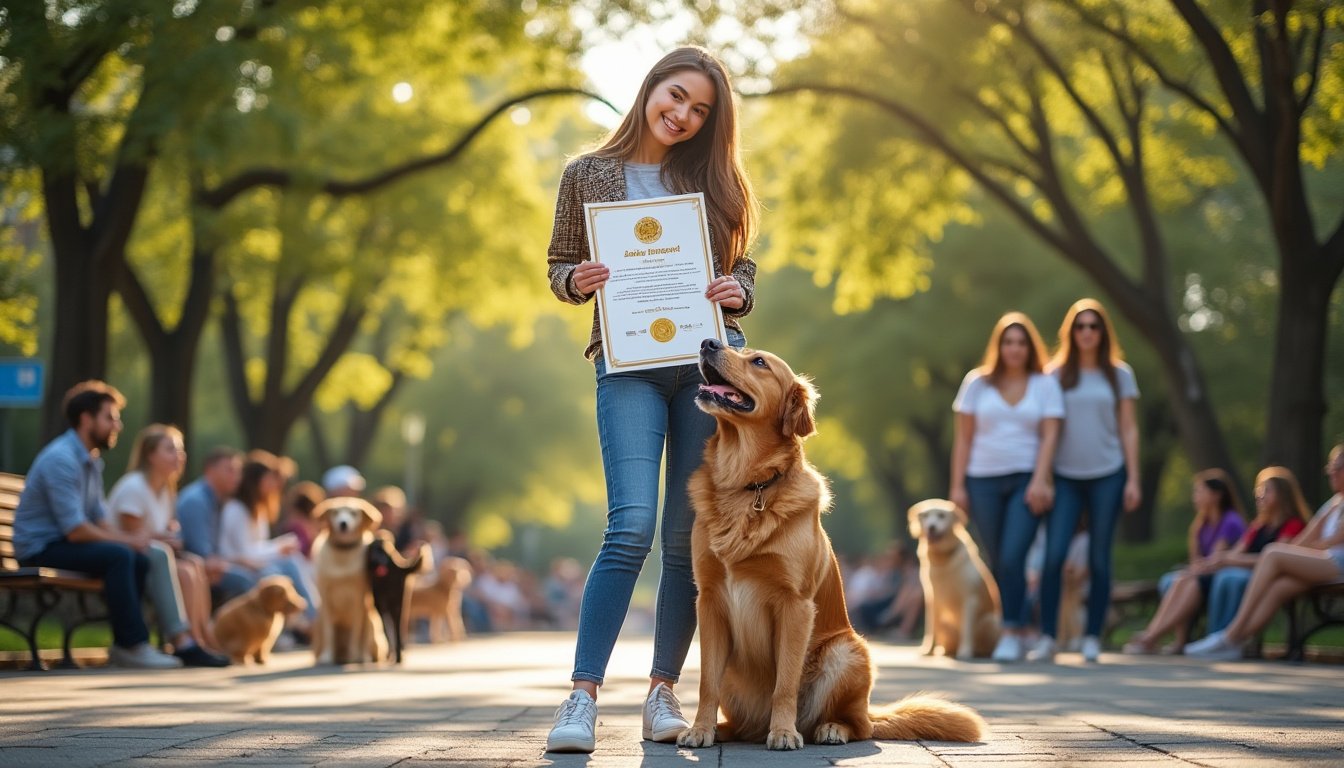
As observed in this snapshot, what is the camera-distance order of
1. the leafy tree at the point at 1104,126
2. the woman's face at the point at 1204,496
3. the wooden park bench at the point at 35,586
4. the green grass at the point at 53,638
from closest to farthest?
1. the wooden park bench at the point at 35,586
2. the green grass at the point at 53,638
3. the woman's face at the point at 1204,496
4. the leafy tree at the point at 1104,126

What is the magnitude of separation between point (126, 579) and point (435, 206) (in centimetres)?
1360

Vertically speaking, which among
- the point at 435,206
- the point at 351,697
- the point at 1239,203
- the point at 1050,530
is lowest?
the point at 351,697

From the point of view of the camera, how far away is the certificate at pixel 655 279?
546cm

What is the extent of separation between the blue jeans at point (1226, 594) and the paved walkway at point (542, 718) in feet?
5.24

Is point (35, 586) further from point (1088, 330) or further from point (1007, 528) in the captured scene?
point (1088, 330)

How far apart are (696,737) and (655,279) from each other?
1.55 meters

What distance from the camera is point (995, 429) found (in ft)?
36.9

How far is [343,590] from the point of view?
1176 cm

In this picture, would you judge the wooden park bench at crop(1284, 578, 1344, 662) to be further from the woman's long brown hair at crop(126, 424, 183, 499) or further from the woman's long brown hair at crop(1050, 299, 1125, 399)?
the woman's long brown hair at crop(126, 424, 183, 499)

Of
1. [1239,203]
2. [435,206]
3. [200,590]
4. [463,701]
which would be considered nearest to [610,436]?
[463,701]

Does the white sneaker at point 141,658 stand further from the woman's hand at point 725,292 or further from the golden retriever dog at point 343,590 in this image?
the woman's hand at point 725,292

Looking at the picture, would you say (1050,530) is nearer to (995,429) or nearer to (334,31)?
(995,429)

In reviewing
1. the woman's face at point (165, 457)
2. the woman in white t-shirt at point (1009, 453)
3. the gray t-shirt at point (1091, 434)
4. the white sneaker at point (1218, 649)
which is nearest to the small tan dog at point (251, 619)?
the woman's face at point (165, 457)

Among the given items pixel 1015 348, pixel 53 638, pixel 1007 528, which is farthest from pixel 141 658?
pixel 1015 348
